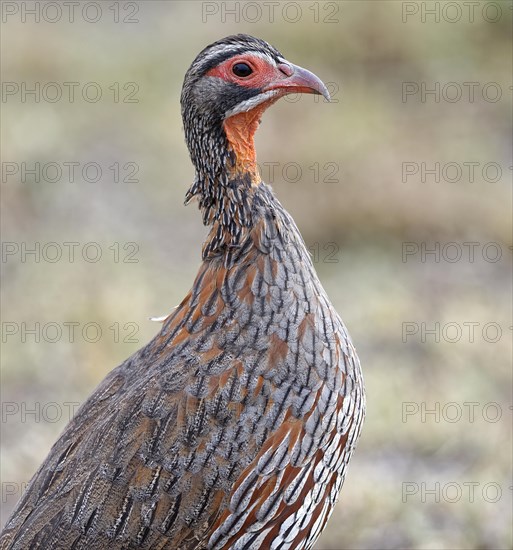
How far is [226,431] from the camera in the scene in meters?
4.59

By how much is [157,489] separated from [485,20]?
10.1 m

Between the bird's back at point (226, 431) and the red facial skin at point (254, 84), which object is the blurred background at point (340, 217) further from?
the red facial skin at point (254, 84)

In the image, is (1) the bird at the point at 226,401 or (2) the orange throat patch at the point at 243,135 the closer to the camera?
(1) the bird at the point at 226,401

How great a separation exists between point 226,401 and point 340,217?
18.9 feet

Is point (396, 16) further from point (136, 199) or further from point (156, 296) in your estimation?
point (156, 296)

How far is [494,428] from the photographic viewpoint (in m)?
7.45

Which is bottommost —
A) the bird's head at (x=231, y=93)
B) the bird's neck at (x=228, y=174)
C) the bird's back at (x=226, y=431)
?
the bird's back at (x=226, y=431)

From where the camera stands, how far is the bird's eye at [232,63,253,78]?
4746 mm

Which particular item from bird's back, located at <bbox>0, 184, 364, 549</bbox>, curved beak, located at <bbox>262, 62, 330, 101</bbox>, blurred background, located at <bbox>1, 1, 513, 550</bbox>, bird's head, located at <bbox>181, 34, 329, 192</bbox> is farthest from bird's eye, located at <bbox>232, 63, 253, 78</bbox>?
blurred background, located at <bbox>1, 1, 513, 550</bbox>

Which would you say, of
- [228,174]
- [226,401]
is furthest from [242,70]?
[226,401]

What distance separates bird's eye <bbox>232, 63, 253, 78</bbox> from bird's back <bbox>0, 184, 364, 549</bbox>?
1.83 ft

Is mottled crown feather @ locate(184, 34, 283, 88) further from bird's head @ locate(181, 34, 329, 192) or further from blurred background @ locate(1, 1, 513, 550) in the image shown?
blurred background @ locate(1, 1, 513, 550)

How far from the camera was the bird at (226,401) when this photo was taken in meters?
4.52

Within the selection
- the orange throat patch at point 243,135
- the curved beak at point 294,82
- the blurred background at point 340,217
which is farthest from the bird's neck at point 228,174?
the blurred background at point 340,217
